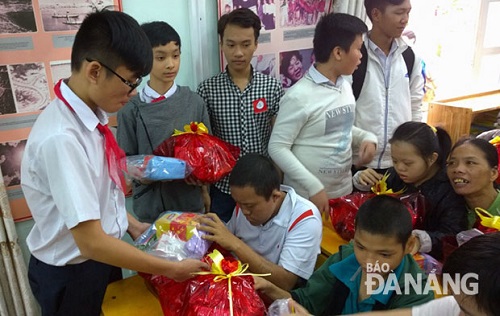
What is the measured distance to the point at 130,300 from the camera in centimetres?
154

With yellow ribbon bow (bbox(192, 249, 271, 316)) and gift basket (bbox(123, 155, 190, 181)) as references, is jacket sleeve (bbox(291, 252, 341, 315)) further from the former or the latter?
gift basket (bbox(123, 155, 190, 181))

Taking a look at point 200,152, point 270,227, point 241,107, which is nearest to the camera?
→ point 270,227

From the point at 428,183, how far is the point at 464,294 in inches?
45.6

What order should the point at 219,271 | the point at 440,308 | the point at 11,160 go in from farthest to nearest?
the point at 11,160 → the point at 219,271 → the point at 440,308

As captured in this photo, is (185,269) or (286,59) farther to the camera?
(286,59)

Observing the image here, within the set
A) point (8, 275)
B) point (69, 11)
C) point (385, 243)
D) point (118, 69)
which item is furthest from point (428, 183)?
point (8, 275)

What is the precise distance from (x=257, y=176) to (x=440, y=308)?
0.74 meters

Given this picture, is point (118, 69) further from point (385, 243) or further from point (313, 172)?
point (313, 172)

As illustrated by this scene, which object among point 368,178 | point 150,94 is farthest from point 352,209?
point 150,94

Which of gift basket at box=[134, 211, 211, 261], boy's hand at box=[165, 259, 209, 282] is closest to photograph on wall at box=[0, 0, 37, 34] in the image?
gift basket at box=[134, 211, 211, 261]

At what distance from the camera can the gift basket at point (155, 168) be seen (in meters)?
1.76

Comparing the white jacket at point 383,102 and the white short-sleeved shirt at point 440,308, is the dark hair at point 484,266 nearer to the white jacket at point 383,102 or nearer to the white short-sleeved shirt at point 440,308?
the white short-sleeved shirt at point 440,308

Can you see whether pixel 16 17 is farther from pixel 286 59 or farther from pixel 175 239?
pixel 286 59

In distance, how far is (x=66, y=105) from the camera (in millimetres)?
1224
